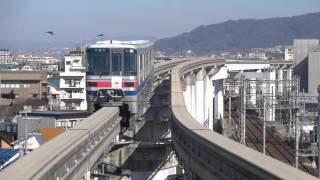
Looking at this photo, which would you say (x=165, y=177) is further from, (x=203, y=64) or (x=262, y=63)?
(x=262, y=63)

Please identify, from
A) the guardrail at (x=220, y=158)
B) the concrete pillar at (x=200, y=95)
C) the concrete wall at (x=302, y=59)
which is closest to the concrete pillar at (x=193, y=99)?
the concrete pillar at (x=200, y=95)

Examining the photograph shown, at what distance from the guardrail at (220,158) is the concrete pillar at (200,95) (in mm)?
27536

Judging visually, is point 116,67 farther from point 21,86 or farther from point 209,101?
point 21,86

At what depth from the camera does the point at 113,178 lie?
80.9 ft

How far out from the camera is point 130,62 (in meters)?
23.0

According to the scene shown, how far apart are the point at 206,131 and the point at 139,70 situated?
786 cm

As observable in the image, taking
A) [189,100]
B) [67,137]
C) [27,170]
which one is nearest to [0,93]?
[189,100]

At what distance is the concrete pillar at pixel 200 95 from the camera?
48.0 metres

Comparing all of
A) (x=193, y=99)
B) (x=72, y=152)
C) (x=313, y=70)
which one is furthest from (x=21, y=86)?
(x=72, y=152)

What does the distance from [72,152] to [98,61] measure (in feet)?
30.7

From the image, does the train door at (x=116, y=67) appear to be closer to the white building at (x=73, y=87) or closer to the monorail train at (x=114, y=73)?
the monorail train at (x=114, y=73)

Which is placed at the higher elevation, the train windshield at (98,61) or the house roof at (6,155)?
the train windshield at (98,61)

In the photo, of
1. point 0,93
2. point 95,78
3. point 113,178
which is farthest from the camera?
point 0,93

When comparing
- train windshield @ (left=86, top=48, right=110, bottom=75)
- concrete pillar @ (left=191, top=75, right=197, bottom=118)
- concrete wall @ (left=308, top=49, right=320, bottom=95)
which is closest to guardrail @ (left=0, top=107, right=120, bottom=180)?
train windshield @ (left=86, top=48, right=110, bottom=75)
